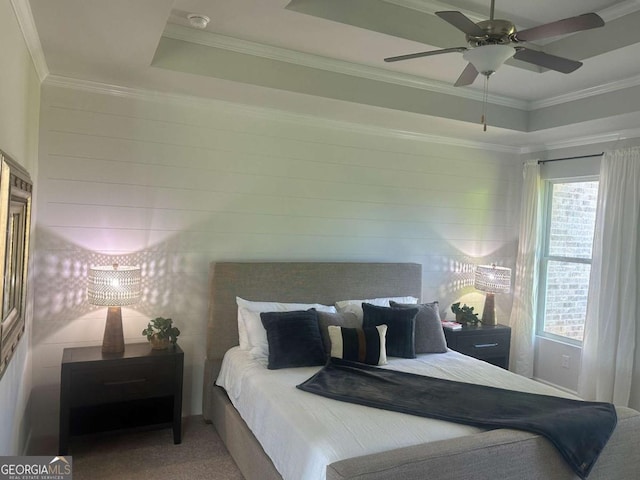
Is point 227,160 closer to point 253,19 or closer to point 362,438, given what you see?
Answer: point 253,19

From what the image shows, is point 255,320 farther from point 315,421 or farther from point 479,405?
point 479,405

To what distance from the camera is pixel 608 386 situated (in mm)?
4047

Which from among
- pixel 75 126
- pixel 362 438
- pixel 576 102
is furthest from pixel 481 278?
pixel 75 126

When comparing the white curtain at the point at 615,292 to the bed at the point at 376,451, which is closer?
the bed at the point at 376,451

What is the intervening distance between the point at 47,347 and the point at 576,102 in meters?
4.47

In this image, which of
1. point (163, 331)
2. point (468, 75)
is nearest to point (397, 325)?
point (163, 331)

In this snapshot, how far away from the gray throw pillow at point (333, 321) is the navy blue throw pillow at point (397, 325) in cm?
8

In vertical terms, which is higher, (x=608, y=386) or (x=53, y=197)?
(x=53, y=197)

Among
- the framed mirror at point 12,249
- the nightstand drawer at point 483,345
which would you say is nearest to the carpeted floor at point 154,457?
the framed mirror at point 12,249

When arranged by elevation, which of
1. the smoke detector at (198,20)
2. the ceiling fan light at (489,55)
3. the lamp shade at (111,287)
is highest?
the smoke detector at (198,20)

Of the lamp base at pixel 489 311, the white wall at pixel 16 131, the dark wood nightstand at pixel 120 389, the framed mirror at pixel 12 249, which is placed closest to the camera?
the framed mirror at pixel 12 249

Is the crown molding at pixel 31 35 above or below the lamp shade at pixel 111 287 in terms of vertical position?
above

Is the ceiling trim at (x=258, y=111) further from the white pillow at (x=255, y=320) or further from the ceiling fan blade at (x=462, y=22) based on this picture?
the ceiling fan blade at (x=462, y=22)

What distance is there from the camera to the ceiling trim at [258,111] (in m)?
3.32
